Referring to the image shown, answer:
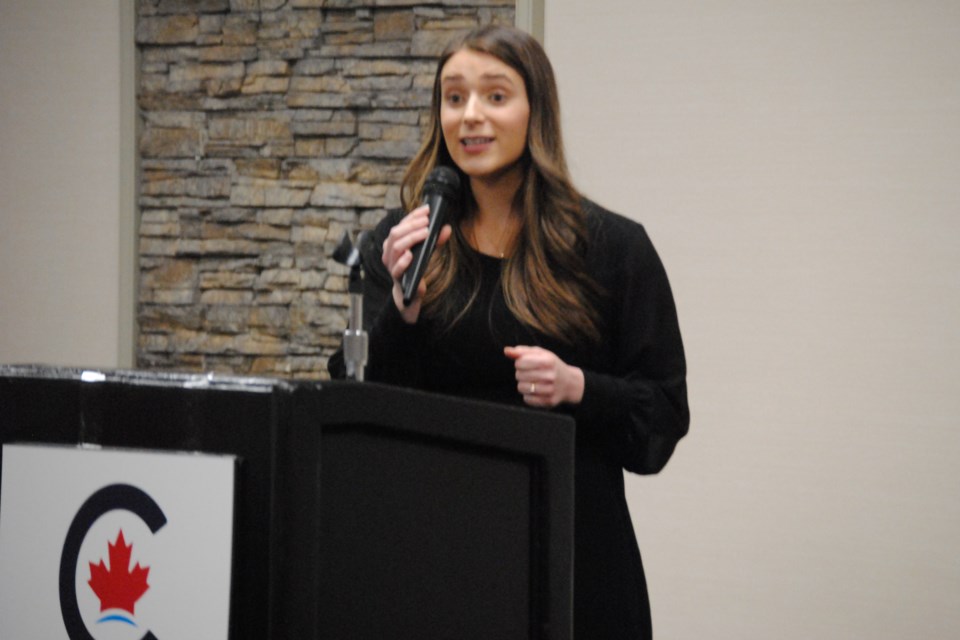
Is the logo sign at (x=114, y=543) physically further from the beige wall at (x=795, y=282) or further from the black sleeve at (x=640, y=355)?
the beige wall at (x=795, y=282)

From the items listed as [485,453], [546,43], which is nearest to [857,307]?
[546,43]

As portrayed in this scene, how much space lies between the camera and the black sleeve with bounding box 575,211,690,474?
56.0 inches

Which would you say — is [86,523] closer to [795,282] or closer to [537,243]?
[537,243]

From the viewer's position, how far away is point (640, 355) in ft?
4.81

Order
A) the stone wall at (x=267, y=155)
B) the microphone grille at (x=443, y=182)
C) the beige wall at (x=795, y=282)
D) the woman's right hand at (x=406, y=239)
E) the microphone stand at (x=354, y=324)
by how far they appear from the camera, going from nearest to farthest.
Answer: the microphone stand at (x=354, y=324) < the woman's right hand at (x=406, y=239) < the microphone grille at (x=443, y=182) < the beige wall at (x=795, y=282) < the stone wall at (x=267, y=155)

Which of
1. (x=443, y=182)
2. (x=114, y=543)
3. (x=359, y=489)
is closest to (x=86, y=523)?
(x=114, y=543)

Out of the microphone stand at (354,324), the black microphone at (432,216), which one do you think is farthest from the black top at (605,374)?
the microphone stand at (354,324)

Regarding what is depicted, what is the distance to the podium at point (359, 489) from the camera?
81 cm

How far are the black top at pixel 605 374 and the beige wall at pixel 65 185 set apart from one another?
68.8 inches

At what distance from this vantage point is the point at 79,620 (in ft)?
2.84

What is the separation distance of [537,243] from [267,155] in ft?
5.12

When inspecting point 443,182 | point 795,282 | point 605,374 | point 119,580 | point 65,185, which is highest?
point 65,185

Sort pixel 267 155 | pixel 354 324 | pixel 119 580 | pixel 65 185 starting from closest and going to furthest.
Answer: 1. pixel 119 580
2. pixel 354 324
3. pixel 267 155
4. pixel 65 185

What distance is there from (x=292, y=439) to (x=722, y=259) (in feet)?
6.72
